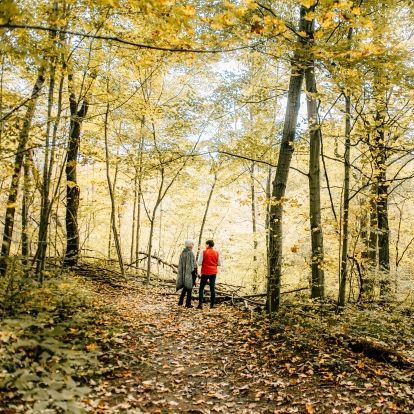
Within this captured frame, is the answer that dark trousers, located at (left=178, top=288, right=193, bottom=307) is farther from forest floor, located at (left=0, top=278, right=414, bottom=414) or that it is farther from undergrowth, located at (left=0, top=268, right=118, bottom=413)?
undergrowth, located at (left=0, top=268, right=118, bottom=413)

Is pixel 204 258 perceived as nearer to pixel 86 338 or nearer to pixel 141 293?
pixel 141 293

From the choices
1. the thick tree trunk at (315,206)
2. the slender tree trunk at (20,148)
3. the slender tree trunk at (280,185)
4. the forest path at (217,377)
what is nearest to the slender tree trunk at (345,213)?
the thick tree trunk at (315,206)

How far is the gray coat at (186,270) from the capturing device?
30.9ft

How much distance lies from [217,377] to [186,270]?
4.01 m

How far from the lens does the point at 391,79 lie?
621 centimetres

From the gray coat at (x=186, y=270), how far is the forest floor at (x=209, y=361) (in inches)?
35.4

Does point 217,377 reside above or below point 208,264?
below

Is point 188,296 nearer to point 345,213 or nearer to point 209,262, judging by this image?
point 209,262

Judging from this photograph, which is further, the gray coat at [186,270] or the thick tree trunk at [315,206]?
the gray coat at [186,270]

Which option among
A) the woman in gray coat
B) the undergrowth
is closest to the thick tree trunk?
the woman in gray coat

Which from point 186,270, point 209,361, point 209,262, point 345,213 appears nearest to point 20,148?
point 186,270

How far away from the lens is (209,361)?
627 cm

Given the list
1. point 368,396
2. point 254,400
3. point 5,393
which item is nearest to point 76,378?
point 5,393

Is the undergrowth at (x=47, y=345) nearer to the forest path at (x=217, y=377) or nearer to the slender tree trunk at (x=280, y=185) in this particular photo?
the forest path at (x=217, y=377)
